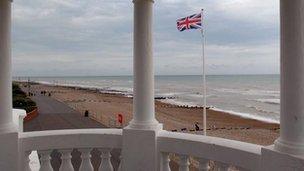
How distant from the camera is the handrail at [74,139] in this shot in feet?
16.8

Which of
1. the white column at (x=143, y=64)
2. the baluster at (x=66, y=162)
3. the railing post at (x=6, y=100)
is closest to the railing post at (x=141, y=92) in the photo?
the white column at (x=143, y=64)

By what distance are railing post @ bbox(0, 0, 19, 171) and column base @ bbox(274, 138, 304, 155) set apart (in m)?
3.50

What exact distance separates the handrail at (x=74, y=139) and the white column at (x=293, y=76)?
2.55 metres

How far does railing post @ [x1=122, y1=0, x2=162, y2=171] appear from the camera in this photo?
502 cm

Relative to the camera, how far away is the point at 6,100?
4.86 m

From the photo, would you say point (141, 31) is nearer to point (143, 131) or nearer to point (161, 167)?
point (143, 131)

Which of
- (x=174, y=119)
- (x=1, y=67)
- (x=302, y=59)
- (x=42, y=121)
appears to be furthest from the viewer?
(x=174, y=119)

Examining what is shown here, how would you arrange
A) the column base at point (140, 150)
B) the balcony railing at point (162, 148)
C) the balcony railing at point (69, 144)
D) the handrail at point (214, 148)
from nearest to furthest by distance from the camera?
the handrail at point (214, 148), the balcony railing at point (162, 148), the column base at point (140, 150), the balcony railing at point (69, 144)

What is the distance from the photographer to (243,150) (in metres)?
4.05

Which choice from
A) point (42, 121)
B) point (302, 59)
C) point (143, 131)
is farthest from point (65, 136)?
point (42, 121)

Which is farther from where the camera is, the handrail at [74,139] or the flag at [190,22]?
the flag at [190,22]

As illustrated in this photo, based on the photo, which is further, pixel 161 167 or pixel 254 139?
pixel 254 139

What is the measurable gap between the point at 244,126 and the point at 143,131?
35921 millimetres

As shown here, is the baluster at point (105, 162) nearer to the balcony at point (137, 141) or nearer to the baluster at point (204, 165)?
the balcony at point (137, 141)
